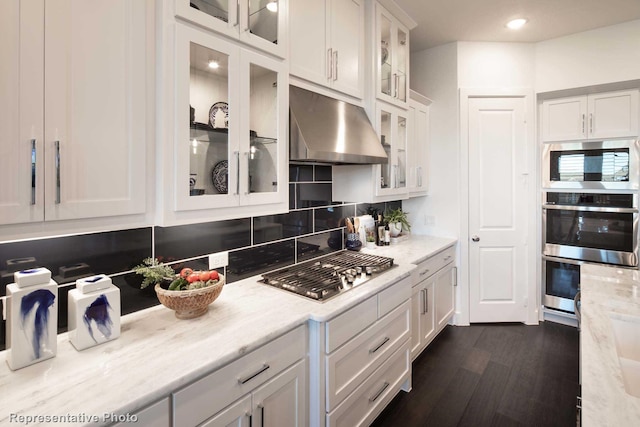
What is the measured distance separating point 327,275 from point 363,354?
0.48 meters

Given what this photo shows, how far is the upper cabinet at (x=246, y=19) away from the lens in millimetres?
1312

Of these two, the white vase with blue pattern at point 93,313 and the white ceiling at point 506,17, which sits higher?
the white ceiling at point 506,17

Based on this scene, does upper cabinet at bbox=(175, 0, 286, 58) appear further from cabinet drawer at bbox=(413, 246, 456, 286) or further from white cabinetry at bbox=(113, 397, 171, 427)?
cabinet drawer at bbox=(413, 246, 456, 286)

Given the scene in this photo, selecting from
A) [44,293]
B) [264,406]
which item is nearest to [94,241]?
[44,293]

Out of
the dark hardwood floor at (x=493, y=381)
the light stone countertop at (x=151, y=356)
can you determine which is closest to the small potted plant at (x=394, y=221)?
the dark hardwood floor at (x=493, y=381)

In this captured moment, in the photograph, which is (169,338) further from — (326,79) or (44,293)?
(326,79)

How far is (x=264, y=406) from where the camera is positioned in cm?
128

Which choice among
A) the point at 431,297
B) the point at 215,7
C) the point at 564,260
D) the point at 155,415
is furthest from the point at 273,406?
the point at 564,260

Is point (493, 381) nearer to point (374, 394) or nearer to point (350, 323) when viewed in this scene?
point (374, 394)

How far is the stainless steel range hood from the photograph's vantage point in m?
1.77

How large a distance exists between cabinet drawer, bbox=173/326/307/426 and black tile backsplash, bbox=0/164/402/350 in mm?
618

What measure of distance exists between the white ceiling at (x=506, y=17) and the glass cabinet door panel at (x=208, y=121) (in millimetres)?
1857

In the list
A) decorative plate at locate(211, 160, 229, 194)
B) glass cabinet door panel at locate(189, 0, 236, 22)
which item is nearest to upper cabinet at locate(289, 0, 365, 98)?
glass cabinet door panel at locate(189, 0, 236, 22)

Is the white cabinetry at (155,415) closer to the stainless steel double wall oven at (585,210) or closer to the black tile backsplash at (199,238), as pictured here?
the black tile backsplash at (199,238)
